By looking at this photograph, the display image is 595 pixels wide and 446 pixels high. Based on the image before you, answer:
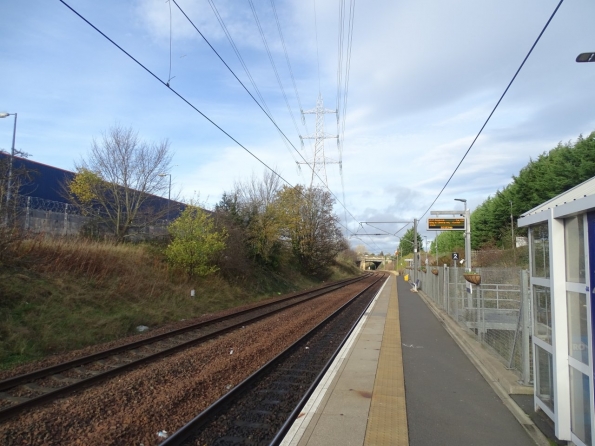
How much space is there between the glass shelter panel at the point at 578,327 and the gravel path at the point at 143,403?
15.8ft

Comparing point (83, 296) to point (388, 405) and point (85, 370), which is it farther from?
point (388, 405)

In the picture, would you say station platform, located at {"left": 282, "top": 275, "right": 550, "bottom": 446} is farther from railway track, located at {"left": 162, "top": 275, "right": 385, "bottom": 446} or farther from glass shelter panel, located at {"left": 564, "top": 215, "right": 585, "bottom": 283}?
glass shelter panel, located at {"left": 564, "top": 215, "right": 585, "bottom": 283}

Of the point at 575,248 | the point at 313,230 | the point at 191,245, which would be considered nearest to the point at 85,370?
the point at 575,248

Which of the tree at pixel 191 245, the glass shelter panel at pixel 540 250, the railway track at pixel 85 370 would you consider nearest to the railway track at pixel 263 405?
the railway track at pixel 85 370

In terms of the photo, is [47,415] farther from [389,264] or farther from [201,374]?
[389,264]

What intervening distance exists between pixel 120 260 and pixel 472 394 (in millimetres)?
16570

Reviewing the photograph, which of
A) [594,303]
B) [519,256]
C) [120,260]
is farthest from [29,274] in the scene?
[519,256]

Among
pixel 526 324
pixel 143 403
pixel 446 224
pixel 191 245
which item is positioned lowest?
pixel 143 403

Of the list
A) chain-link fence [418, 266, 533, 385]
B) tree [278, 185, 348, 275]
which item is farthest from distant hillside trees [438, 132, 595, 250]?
chain-link fence [418, 266, 533, 385]

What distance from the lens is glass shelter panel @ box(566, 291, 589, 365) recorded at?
4.56 metres

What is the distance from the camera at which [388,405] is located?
657 cm

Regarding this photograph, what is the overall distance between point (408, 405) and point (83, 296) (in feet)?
40.1

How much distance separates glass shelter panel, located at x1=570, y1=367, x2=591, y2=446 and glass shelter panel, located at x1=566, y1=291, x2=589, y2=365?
0.59 ft

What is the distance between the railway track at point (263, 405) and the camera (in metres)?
5.79
